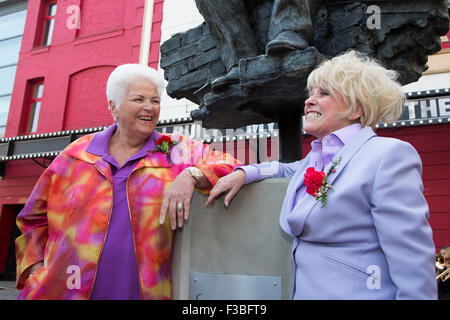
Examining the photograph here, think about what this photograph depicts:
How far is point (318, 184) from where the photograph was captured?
113 cm

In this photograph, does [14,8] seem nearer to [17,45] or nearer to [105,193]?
[17,45]

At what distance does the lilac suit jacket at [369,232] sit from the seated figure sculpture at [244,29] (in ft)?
2.35

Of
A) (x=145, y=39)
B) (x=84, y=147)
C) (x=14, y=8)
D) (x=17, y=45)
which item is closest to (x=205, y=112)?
(x=84, y=147)

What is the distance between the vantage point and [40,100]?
1028 cm

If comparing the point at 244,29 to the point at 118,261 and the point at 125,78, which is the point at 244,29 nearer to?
the point at 125,78

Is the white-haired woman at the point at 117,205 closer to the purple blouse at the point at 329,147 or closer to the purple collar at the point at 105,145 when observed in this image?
the purple collar at the point at 105,145

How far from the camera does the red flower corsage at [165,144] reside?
1.58m

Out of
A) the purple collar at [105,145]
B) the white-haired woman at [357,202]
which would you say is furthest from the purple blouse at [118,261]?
the white-haired woman at [357,202]

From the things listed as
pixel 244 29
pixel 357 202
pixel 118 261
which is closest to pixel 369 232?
pixel 357 202

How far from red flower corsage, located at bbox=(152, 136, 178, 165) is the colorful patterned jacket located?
0.7 inches

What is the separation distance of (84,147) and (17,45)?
456 inches

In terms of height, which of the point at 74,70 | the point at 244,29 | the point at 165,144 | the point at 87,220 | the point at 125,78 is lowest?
the point at 87,220

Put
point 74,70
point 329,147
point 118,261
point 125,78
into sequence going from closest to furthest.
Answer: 1. point 329,147
2. point 118,261
3. point 125,78
4. point 74,70

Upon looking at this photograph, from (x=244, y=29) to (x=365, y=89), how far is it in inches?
36.7
